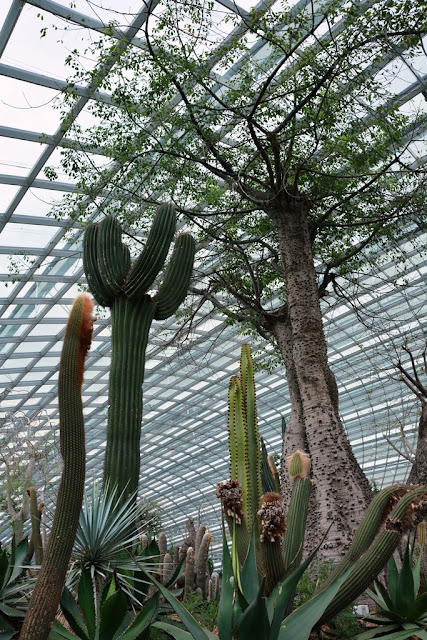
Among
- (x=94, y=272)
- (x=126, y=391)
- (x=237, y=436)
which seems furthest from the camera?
(x=94, y=272)

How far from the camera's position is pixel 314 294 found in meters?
7.38

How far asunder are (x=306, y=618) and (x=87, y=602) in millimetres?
1015

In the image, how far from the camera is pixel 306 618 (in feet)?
7.91

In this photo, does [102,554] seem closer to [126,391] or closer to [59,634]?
[59,634]

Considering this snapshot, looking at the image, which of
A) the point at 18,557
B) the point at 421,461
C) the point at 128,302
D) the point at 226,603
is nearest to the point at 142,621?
the point at 226,603

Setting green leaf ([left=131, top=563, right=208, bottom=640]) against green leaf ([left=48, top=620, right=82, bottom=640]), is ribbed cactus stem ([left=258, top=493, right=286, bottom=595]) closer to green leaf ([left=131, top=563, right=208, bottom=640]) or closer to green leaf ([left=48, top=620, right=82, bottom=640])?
green leaf ([left=131, top=563, right=208, bottom=640])

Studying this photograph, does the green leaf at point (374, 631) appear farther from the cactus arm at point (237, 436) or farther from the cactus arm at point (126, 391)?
the cactus arm at point (126, 391)

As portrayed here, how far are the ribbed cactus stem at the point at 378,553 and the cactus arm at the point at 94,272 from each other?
9.02 feet

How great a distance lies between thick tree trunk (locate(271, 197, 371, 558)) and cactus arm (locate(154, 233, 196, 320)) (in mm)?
2136

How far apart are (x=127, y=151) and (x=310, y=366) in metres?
3.69

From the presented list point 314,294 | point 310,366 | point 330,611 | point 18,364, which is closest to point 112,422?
point 330,611

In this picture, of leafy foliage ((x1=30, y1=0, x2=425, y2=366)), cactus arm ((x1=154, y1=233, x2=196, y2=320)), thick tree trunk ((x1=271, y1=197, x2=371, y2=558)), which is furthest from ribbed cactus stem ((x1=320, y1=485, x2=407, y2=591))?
leafy foliage ((x1=30, y1=0, x2=425, y2=366))

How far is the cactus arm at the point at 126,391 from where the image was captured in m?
4.26

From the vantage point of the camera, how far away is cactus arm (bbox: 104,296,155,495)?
4.26 metres
